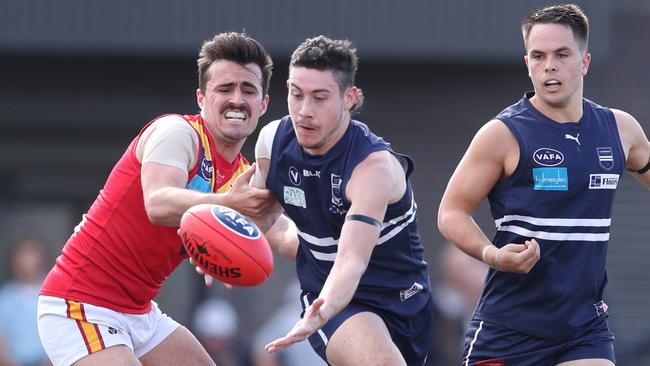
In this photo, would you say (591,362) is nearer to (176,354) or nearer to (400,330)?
(400,330)

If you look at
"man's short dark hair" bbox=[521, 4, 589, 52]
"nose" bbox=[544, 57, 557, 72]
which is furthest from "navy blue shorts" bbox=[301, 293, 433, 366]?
"man's short dark hair" bbox=[521, 4, 589, 52]

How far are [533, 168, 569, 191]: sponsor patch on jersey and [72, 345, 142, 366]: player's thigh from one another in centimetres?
229

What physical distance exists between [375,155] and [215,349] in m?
6.12

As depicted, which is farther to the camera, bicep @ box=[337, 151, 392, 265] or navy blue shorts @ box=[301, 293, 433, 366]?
navy blue shorts @ box=[301, 293, 433, 366]

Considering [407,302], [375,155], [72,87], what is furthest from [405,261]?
[72,87]

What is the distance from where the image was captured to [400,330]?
6.76 m

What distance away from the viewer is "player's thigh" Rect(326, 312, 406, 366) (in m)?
6.25

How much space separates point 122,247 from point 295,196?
3.21 feet

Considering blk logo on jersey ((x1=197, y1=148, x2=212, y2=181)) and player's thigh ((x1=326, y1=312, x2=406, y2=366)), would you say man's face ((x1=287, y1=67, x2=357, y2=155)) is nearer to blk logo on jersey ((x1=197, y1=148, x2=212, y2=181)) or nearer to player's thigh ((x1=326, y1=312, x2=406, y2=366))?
blk logo on jersey ((x1=197, y1=148, x2=212, y2=181))

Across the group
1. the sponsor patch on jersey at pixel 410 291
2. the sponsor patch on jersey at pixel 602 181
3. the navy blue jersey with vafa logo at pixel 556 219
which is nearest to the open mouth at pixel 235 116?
the sponsor patch on jersey at pixel 410 291

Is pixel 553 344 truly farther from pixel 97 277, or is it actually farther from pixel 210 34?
pixel 210 34

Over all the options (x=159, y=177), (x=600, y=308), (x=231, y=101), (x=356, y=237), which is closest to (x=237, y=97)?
(x=231, y=101)

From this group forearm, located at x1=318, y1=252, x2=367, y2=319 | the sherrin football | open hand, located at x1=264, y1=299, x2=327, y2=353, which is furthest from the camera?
the sherrin football

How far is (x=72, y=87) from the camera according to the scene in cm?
1431
